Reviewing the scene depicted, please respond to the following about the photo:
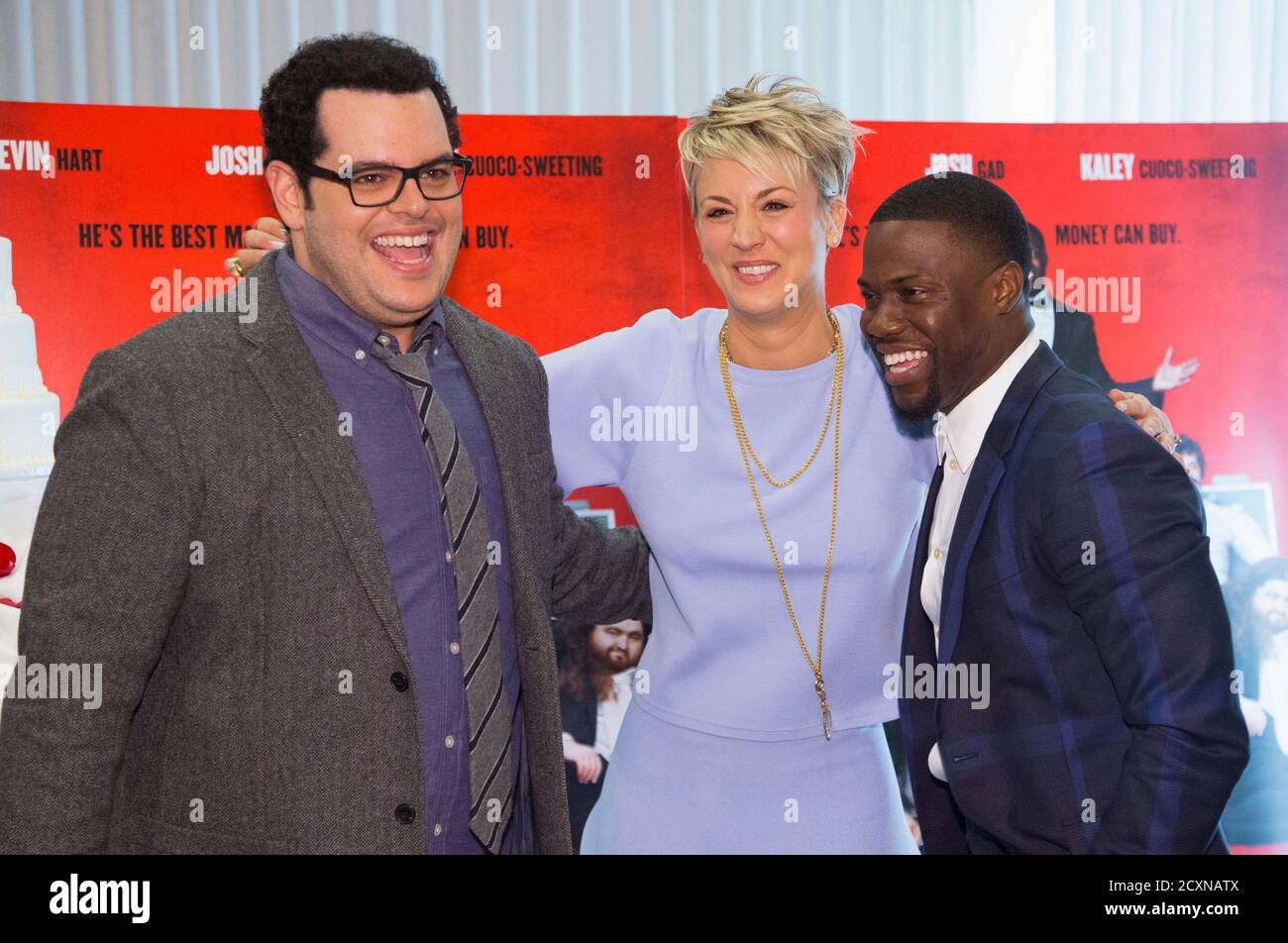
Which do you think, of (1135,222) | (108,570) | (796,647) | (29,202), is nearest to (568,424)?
(796,647)

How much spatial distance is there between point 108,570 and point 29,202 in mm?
2038

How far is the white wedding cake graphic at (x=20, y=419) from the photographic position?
309 centimetres

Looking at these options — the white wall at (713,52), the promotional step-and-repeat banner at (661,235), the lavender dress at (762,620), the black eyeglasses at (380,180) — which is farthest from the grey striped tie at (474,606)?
the white wall at (713,52)

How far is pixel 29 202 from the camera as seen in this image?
3.25m

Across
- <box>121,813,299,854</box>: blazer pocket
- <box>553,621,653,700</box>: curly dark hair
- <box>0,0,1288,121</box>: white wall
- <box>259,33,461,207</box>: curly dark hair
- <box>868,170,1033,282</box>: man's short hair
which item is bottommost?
<box>553,621,653,700</box>: curly dark hair

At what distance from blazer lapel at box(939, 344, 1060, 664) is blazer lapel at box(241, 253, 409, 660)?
87 centimetres

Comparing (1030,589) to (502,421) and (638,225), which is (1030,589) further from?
(638,225)

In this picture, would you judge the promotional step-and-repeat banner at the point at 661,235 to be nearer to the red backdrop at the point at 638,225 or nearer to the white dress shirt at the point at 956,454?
the red backdrop at the point at 638,225

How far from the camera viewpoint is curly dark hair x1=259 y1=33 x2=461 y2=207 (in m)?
1.88

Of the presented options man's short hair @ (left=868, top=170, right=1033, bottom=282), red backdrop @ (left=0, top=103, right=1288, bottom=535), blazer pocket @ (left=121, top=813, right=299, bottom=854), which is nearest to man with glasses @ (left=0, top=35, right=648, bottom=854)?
blazer pocket @ (left=121, top=813, right=299, bottom=854)

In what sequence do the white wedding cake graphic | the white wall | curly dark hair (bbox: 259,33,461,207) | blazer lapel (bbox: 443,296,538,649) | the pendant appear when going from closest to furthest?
curly dark hair (bbox: 259,33,461,207) < blazer lapel (bbox: 443,296,538,649) < the pendant < the white wedding cake graphic < the white wall

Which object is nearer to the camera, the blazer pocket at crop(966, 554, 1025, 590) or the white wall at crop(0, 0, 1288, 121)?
the blazer pocket at crop(966, 554, 1025, 590)

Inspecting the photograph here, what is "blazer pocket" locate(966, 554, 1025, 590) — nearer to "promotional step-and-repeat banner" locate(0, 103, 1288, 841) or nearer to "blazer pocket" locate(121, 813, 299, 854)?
"blazer pocket" locate(121, 813, 299, 854)

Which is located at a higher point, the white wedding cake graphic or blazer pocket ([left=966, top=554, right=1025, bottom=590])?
the white wedding cake graphic
